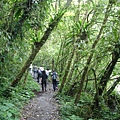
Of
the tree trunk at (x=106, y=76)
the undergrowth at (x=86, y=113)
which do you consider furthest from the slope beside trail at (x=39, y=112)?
the tree trunk at (x=106, y=76)

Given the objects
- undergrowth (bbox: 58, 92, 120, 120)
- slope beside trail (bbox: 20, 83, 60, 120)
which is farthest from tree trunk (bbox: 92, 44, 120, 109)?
slope beside trail (bbox: 20, 83, 60, 120)

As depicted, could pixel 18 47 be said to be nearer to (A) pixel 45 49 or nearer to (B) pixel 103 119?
(B) pixel 103 119

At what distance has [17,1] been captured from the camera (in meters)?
6.07

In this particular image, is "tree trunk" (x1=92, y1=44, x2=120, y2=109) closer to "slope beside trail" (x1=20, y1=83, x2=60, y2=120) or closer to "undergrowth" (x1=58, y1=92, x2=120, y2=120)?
"undergrowth" (x1=58, y1=92, x2=120, y2=120)

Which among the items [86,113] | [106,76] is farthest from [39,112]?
[106,76]

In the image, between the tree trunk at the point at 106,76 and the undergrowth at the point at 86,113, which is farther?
the undergrowth at the point at 86,113

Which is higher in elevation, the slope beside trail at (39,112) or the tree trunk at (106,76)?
the tree trunk at (106,76)

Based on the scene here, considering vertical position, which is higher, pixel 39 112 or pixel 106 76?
pixel 106 76

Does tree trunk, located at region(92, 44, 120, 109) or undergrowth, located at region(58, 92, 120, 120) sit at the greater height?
tree trunk, located at region(92, 44, 120, 109)

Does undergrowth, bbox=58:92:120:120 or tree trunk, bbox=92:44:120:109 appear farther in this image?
undergrowth, bbox=58:92:120:120

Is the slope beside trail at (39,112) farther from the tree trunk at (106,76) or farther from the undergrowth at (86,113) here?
the tree trunk at (106,76)

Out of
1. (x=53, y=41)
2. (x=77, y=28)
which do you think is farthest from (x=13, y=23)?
(x=53, y=41)

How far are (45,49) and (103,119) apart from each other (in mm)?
17233

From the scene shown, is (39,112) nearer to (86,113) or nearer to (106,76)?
(86,113)
